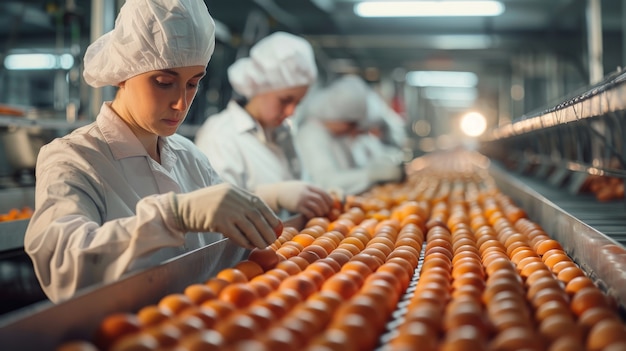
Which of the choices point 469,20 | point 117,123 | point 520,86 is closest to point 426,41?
point 469,20

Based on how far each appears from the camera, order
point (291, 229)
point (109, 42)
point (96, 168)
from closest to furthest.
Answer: point (96, 168), point (109, 42), point (291, 229)

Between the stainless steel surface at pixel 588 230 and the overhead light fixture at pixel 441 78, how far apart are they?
8.73 metres

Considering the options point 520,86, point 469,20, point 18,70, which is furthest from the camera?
point 520,86

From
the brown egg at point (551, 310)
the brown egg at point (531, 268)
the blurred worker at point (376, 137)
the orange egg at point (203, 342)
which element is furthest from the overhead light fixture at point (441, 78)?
the orange egg at point (203, 342)

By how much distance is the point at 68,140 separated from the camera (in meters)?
1.93

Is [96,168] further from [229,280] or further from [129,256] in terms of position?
[229,280]

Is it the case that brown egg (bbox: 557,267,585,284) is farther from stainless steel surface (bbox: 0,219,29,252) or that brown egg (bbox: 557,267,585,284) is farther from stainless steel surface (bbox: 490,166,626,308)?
stainless steel surface (bbox: 0,219,29,252)

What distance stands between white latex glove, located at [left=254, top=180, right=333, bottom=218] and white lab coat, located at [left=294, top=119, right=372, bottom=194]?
7.11 ft

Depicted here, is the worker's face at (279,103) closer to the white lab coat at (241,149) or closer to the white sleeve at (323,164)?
the white lab coat at (241,149)

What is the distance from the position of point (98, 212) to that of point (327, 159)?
420 centimetres

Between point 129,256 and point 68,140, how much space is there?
51cm

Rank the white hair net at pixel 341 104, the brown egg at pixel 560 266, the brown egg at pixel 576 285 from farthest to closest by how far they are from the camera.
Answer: the white hair net at pixel 341 104
the brown egg at pixel 560 266
the brown egg at pixel 576 285

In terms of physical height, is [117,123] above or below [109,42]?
below

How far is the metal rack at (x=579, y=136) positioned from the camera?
2258 millimetres
